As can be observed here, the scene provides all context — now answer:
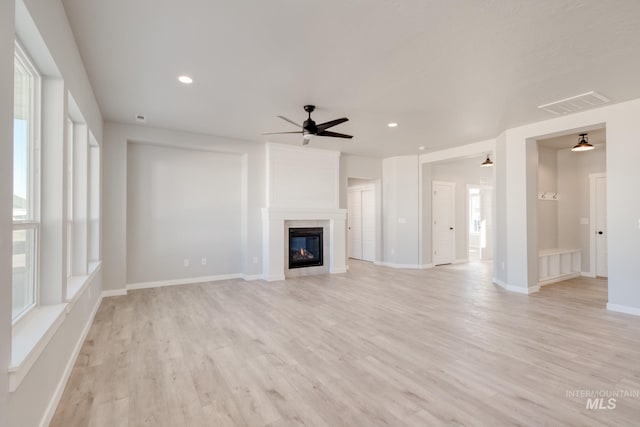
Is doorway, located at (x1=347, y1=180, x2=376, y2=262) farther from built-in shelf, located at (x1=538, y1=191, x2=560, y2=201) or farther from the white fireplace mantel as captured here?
built-in shelf, located at (x1=538, y1=191, x2=560, y2=201)

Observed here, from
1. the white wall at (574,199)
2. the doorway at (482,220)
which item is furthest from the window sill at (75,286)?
the doorway at (482,220)

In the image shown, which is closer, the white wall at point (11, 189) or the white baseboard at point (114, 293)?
the white wall at point (11, 189)

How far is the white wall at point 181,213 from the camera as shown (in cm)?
536

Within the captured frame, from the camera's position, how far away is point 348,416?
1.96m

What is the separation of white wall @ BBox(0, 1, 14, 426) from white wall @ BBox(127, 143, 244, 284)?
435 centimetres

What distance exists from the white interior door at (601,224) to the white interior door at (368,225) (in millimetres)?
4699

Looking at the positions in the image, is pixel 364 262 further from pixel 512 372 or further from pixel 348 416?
pixel 348 416

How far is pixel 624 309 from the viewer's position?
404 cm

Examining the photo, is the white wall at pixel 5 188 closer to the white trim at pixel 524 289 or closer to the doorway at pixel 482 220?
the white trim at pixel 524 289

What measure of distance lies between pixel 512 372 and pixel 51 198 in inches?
151

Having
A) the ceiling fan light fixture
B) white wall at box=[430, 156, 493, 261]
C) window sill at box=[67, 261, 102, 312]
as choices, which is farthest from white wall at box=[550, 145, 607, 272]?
window sill at box=[67, 261, 102, 312]

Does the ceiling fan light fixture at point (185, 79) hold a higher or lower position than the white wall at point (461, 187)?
higher

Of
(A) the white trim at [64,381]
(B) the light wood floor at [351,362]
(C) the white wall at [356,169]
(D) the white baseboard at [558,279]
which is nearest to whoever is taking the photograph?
(A) the white trim at [64,381]

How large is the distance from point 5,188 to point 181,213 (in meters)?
4.55
